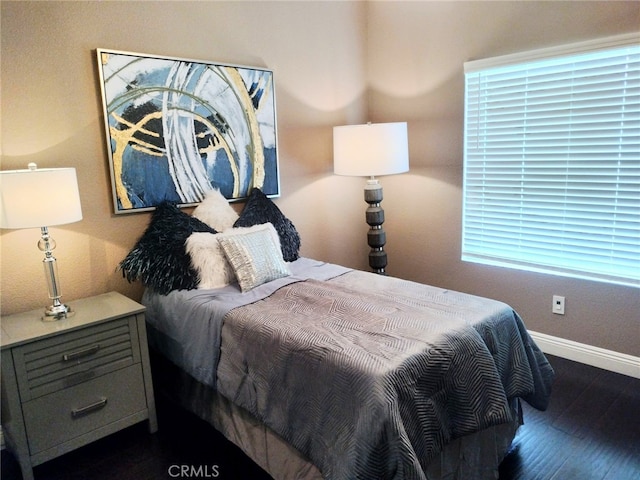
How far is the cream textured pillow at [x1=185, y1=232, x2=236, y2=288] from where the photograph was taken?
2436 millimetres

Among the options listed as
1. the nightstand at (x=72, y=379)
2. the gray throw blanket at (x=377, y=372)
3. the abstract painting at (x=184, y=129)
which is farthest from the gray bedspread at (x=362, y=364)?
the abstract painting at (x=184, y=129)

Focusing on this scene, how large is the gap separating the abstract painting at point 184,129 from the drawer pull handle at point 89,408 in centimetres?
101

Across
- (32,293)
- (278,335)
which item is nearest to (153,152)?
(32,293)

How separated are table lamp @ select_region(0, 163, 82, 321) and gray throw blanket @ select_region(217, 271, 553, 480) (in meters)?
0.87

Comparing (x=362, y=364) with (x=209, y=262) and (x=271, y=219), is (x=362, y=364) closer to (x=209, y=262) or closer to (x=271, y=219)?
(x=209, y=262)

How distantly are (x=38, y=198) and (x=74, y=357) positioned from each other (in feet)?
2.35

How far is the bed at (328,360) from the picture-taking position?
151cm

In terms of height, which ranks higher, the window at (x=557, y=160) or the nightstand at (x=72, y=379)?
the window at (x=557, y=160)

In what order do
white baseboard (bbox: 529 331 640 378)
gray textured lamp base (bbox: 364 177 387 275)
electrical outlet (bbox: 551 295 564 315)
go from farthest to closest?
gray textured lamp base (bbox: 364 177 387 275) → electrical outlet (bbox: 551 295 564 315) → white baseboard (bbox: 529 331 640 378)

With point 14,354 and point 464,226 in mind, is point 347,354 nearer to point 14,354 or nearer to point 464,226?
point 14,354

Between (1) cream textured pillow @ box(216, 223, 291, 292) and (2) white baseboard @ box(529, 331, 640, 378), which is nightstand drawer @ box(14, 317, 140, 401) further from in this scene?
(2) white baseboard @ box(529, 331, 640, 378)

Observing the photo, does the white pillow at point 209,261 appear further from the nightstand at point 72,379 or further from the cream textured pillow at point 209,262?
the nightstand at point 72,379

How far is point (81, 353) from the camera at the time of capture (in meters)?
2.01

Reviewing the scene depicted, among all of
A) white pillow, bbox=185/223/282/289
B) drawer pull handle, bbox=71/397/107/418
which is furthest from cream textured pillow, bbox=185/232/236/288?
drawer pull handle, bbox=71/397/107/418
